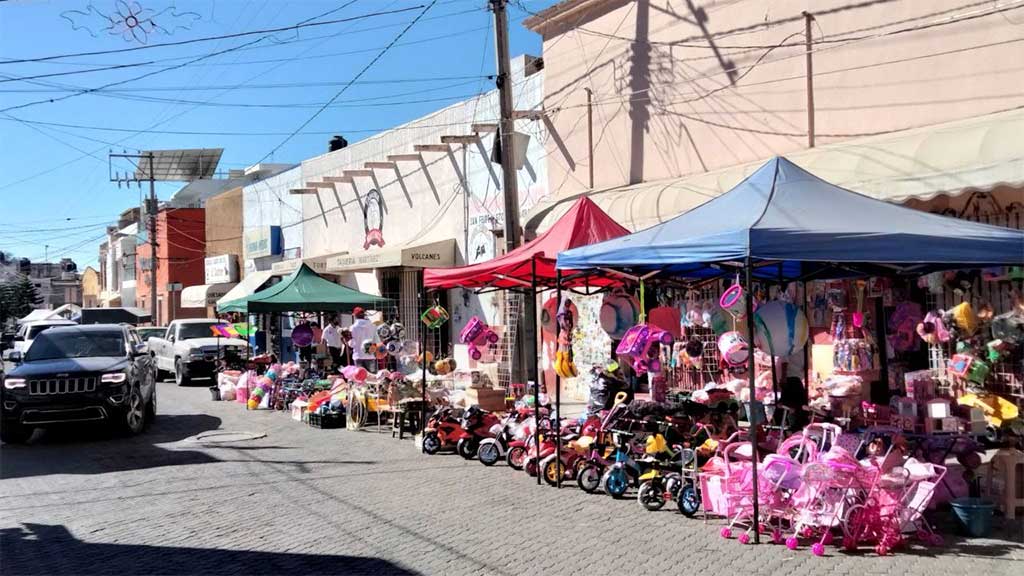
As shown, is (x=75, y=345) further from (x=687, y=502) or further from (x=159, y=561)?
(x=687, y=502)

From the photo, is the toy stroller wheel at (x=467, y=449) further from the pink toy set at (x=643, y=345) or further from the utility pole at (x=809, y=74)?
the utility pole at (x=809, y=74)

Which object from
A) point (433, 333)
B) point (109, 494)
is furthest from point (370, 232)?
point (109, 494)

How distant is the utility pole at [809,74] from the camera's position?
37.3ft

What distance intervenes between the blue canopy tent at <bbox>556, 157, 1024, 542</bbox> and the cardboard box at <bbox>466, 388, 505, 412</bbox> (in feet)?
16.3

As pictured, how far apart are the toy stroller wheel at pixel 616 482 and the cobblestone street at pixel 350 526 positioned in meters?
0.10

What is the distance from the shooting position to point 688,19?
13281 millimetres

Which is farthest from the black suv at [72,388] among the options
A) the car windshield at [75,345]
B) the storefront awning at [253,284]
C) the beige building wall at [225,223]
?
the beige building wall at [225,223]

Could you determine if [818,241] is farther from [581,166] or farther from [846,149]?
Result: [581,166]

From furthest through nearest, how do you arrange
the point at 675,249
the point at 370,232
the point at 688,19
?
the point at 370,232
the point at 688,19
the point at 675,249

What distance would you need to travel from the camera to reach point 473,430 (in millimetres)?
10375

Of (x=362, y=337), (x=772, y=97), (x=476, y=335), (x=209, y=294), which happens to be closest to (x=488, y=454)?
(x=476, y=335)

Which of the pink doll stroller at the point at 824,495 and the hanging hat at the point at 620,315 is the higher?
the hanging hat at the point at 620,315

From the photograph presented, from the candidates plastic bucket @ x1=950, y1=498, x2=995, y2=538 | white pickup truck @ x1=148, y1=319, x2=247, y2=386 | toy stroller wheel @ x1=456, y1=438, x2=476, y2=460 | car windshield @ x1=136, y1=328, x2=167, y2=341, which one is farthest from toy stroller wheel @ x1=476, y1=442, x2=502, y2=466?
car windshield @ x1=136, y1=328, x2=167, y2=341

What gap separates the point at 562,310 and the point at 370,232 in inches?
576
